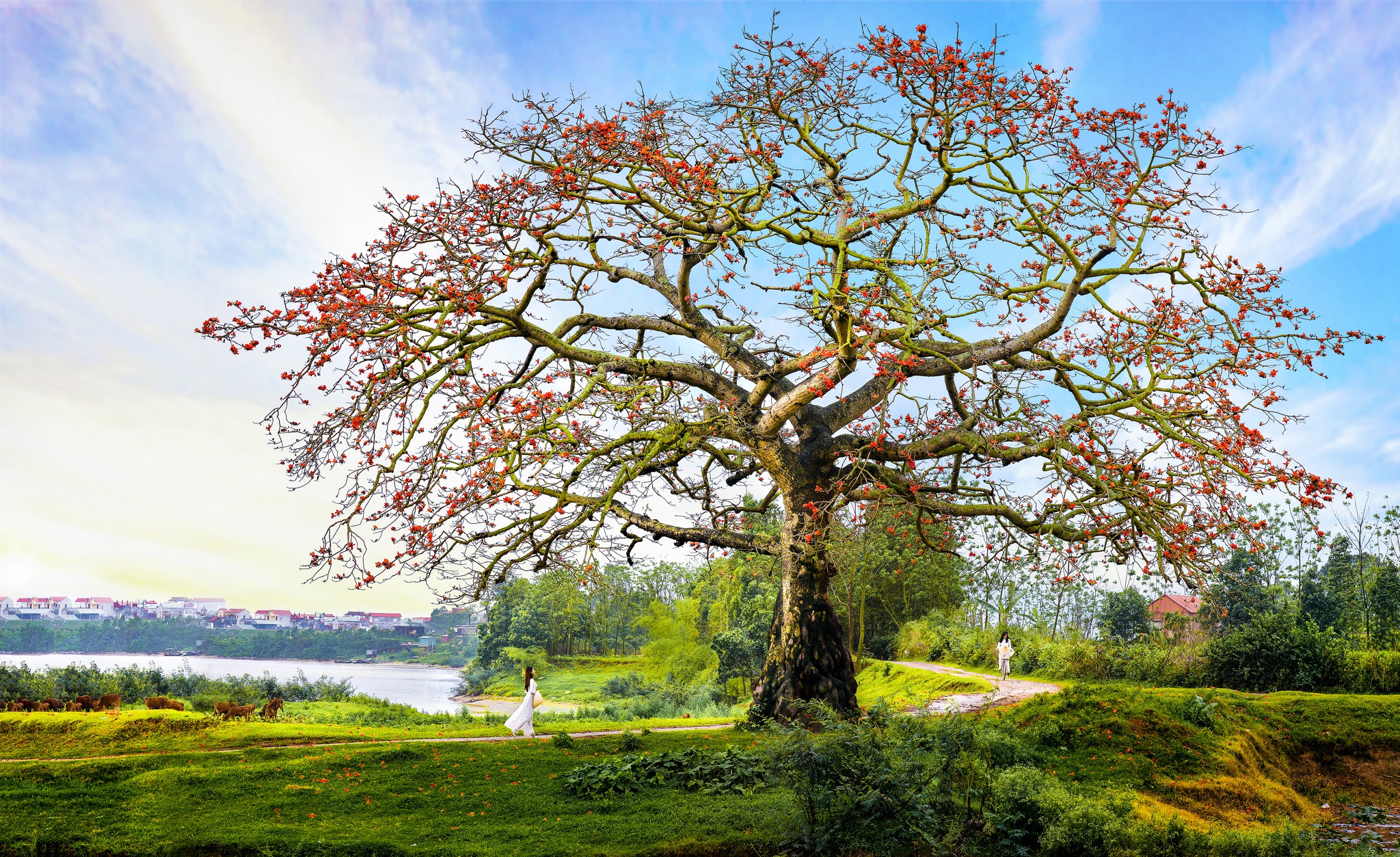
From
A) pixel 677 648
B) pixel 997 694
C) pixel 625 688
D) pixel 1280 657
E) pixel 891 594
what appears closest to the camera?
pixel 1280 657

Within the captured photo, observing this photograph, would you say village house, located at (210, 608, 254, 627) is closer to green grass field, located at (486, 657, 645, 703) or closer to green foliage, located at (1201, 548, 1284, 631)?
green grass field, located at (486, 657, 645, 703)

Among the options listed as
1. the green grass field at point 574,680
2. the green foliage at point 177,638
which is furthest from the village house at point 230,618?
the green grass field at point 574,680

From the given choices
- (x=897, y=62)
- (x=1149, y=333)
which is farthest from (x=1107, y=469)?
(x=897, y=62)

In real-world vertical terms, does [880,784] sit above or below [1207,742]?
above

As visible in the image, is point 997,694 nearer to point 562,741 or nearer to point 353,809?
point 562,741

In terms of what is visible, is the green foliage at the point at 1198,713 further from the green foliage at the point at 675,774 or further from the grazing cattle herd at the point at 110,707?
the grazing cattle herd at the point at 110,707

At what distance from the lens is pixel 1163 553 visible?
10.4 m

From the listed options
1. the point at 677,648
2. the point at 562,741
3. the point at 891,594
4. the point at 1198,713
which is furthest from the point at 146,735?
the point at 891,594

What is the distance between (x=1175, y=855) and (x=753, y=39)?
10394 mm

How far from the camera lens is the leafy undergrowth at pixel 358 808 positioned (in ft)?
24.5

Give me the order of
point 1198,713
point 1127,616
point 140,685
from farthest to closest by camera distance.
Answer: point 1127,616 → point 140,685 → point 1198,713

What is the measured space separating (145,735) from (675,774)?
8.51 metres

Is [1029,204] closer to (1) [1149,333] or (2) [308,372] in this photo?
(1) [1149,333]

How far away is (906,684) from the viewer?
2006 cm
